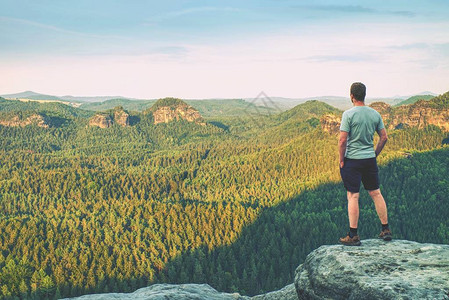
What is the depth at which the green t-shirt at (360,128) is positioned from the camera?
1495cm

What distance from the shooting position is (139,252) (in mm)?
113812

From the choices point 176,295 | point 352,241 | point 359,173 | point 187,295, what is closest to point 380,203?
point 359,173

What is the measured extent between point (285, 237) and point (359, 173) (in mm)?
112465

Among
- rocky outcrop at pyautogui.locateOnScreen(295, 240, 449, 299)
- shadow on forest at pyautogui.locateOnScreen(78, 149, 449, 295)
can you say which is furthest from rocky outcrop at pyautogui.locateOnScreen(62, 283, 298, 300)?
shadow on forest at pyautogui.locateOnScreen(78, 149, 449, 295)

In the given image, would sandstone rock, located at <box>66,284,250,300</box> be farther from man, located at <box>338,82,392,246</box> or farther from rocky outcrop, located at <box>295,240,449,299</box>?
man, located at <box>338,82,392,246</box>

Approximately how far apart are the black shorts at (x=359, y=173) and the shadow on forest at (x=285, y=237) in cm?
8862

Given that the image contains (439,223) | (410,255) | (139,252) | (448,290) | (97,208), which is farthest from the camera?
(97,208)

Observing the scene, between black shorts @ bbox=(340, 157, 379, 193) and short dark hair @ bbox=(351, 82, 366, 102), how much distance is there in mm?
2759

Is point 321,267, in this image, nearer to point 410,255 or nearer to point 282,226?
point 410,255

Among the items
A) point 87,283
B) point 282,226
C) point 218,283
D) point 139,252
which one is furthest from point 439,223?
point 87,283

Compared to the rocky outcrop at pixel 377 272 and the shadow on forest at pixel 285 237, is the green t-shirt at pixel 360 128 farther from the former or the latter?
the shadow on forest at pixel 285 237

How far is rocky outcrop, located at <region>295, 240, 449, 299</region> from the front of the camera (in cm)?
1228

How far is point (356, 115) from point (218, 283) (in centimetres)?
9420

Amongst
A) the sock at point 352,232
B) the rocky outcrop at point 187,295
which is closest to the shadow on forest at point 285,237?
the rocky outcrop at point 187,295
